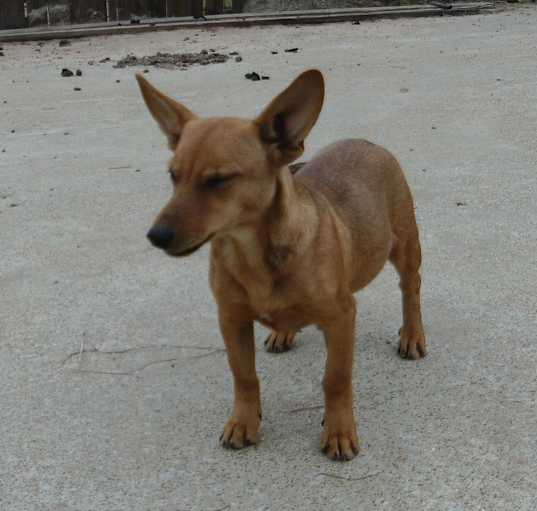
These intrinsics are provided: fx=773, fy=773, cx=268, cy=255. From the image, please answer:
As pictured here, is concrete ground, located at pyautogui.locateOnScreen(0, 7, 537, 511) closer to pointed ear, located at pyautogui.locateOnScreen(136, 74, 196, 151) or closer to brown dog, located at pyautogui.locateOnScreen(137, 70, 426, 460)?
brown dog, located at pyautogui.locateOnScreen(137, 70, 426, 460)

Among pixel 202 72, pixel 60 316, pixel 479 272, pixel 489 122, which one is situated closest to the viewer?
pixel 60 316

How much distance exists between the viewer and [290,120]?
2820 mm

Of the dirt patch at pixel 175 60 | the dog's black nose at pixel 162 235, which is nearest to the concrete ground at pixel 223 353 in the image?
the dog's black nose at pixel 162 235

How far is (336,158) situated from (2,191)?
11.2ft

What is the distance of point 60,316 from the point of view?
164 inches

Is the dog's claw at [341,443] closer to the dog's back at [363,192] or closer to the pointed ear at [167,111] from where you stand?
the dog's back at [363,192]

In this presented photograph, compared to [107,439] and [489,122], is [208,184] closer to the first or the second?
[107,439]

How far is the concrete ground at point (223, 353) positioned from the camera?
2.86 meters

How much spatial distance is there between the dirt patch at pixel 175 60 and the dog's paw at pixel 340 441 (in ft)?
26.5

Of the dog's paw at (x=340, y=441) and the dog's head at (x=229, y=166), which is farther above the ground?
the dog's head at (x=229, y=166)

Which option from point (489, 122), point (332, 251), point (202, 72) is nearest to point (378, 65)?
point (202, 72)

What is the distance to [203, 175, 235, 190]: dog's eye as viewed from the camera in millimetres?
2643

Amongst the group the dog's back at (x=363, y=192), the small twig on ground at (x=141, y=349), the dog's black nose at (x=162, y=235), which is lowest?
the small twig on ground at (x=141, y=349)

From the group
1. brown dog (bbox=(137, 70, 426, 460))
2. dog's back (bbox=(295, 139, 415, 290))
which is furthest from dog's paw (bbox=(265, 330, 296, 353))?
brown dog (bbox=(137, 70, 426, 460))
